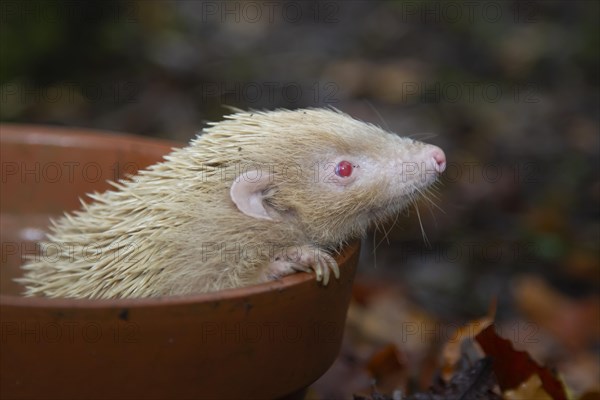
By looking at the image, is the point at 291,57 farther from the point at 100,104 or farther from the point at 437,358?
the point at 437,358

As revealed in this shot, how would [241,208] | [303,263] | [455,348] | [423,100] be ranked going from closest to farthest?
[303,263] < [241,208] < [455,348] < [423,100]

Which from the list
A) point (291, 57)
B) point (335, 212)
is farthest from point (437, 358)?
point (291, 57)

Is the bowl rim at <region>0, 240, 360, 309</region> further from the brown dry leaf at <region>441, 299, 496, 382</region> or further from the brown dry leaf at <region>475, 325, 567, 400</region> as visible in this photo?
the brown dry leaf at <region>441, 299, 496, 382</region>

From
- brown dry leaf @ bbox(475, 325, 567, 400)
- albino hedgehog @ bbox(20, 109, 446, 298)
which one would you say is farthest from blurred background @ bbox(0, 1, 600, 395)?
albino hedgehog @ bbox(20, 109, 446, 298)

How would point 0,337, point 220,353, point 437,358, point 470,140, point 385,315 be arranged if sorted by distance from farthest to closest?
point 470,140
point 385,315
point 437,358
point 220,353
point 0,337

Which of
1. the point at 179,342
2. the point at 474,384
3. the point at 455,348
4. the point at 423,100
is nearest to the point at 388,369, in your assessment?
the point at 455,348

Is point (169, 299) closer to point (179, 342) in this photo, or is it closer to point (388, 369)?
point (179, 342)
